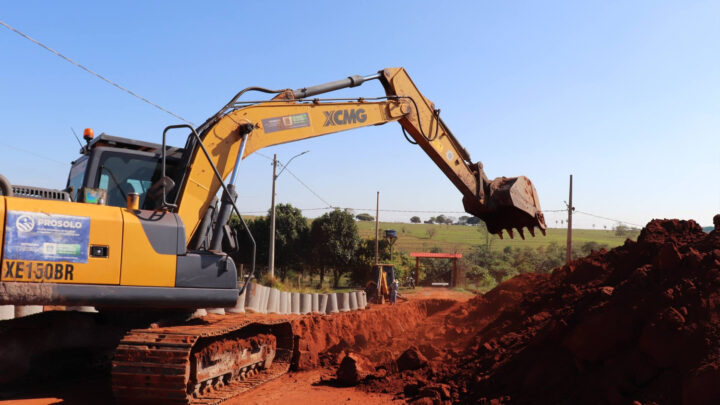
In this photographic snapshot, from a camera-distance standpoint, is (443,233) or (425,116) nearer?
(425,116)

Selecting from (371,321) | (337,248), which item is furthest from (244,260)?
(371,321)

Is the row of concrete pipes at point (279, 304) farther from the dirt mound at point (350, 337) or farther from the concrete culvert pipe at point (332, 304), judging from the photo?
the dirt mound at point (350, 337)

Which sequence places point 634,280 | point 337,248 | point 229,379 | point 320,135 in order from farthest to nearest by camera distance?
point 337,248 < point 320,135 < point 229,379 < point 634,280

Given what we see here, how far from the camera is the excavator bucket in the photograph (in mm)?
10969

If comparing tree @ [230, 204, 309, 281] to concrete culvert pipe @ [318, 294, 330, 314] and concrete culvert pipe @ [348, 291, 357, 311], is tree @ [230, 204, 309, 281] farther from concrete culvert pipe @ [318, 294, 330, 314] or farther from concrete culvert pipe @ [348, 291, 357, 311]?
concrete culvert pipe @ [318, 294, 330, 314]

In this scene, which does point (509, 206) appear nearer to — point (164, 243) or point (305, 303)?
point (164, 243)

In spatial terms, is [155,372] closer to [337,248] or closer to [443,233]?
[337,248]

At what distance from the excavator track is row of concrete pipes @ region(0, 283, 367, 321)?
202cm

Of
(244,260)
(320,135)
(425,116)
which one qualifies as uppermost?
(425,116)

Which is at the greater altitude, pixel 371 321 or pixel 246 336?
pixel 246 336

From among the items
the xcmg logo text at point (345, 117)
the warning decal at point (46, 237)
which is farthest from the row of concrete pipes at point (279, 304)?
the warning decal at point (46, 237)

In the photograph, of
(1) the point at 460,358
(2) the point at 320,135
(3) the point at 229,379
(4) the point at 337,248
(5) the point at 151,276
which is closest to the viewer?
(5) the point at 151,276

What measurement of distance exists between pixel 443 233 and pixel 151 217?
313ft

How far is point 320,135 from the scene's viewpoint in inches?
363
